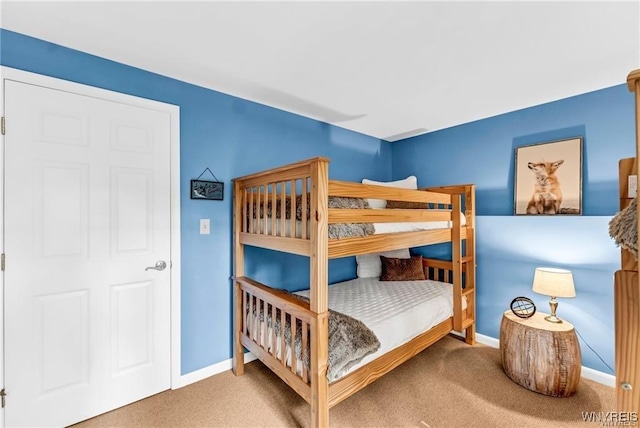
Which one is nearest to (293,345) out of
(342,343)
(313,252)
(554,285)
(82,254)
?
→ (342,343)

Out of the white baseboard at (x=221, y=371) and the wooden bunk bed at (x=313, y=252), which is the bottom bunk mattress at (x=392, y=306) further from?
the white baseboard at (x=221, y=371)

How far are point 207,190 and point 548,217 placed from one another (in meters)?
3.00

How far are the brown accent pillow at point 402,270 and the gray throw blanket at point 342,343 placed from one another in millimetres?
1338

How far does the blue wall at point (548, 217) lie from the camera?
7.22 ft

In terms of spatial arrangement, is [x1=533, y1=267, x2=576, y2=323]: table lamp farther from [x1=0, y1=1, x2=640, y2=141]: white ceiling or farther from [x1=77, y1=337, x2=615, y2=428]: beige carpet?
[x1=0, y1=1, x2=640, y2=141]: white ceiling

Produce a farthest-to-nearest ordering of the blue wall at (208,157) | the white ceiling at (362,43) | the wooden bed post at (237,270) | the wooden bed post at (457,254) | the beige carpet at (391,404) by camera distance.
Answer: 1. the wooden bed post at (457,254)
2. the wooden bed post at (237,270)
3. the blue wall at (208,157)
4. the beige carpet at (391,404)
5. the white ceiling at (362,43)

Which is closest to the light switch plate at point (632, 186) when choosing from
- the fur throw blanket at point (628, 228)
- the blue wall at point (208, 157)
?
the fur throw blanket at point (628, 228)

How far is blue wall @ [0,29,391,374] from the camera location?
192 cm

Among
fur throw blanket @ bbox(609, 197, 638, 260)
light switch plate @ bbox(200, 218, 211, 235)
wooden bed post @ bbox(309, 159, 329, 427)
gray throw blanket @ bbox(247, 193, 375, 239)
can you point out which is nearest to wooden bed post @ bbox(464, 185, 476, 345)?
gray throw blanket @ bbox(247, 193, 375, 239)

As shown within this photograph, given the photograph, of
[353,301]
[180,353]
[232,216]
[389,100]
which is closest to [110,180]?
[232,216]

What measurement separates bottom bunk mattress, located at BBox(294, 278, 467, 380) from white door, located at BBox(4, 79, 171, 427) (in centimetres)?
134

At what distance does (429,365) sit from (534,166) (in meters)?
2.07

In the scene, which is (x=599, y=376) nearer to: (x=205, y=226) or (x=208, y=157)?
(x=205, y=226)

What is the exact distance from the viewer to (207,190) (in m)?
2.27
